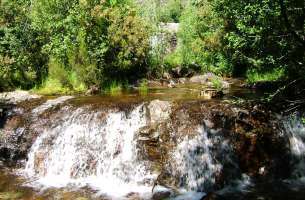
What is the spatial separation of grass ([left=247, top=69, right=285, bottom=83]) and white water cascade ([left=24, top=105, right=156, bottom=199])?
8439 millimetres

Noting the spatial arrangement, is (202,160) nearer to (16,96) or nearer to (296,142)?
(296,142)

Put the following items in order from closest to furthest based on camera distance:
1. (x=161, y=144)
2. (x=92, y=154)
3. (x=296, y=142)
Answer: (x=161, y=144) → (x=296, y=142) → (x=92, y=154)

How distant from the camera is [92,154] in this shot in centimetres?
1325

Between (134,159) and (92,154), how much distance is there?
1.50m

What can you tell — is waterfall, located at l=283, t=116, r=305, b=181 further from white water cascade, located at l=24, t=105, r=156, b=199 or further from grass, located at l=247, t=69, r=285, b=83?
grass, located at l=247, t=69, r=285, b=83

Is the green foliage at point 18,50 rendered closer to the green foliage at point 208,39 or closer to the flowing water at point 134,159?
the flowing water at point 134,159

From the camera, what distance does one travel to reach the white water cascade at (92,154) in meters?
12.4

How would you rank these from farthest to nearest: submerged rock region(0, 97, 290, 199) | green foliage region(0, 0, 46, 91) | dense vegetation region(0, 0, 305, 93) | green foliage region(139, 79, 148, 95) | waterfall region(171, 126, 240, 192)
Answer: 1. green foliage region(0, 0, 46, 91)
2. dense vegetation region(0, 0, 305, 93)
3. green foliage region(139, 79, 148, 95)
4. submerged rock region(0, 97, 290, 199)
5. waterfall region(171, 126, 240, 192)

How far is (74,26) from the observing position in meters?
20.9

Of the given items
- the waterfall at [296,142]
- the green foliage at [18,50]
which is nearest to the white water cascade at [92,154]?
the waterfall at [296,142]

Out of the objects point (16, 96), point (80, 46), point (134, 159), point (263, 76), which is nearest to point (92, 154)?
point (134, 159)

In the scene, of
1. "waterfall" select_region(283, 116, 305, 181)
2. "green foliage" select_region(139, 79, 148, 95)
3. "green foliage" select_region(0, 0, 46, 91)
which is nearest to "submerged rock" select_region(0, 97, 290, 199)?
"waterfall" select_region(283, 116, 305, 181)

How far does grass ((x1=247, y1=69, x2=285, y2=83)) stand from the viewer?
1955cm

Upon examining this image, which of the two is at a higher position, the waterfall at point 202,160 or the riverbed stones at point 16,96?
the riverbed stones at point 16,96
